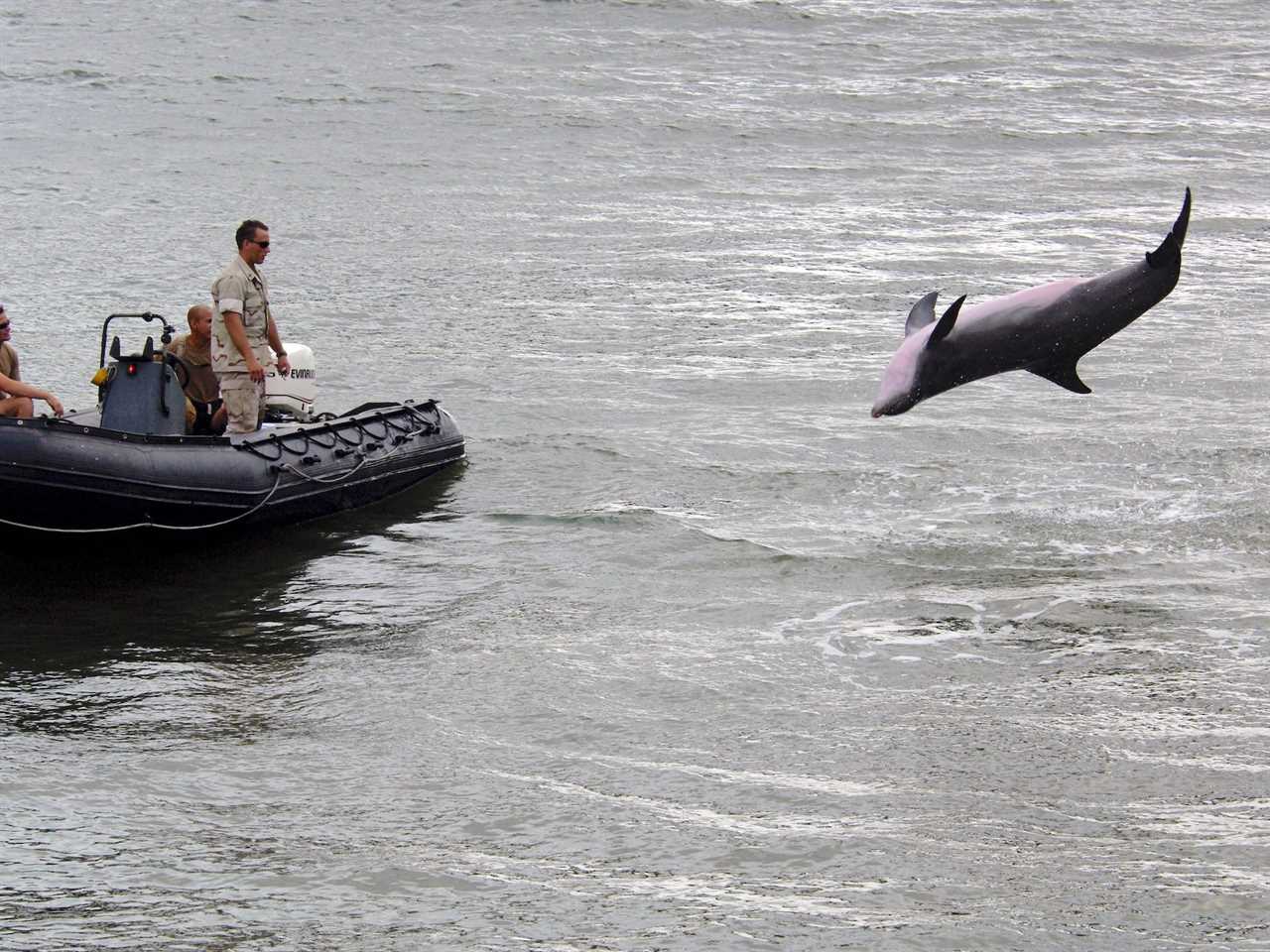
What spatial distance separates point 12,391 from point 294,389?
2.90 m

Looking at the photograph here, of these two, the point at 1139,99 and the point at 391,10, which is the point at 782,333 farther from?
the point at 391,10

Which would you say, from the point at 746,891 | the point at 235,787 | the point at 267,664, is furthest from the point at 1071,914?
the point at 267,664

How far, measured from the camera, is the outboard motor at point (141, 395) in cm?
1312

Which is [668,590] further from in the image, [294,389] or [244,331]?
[294,389]

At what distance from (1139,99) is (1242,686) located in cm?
2766

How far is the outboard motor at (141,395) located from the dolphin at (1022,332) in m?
5.44

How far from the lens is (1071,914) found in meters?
7.81

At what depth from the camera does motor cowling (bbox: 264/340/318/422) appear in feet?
49.0

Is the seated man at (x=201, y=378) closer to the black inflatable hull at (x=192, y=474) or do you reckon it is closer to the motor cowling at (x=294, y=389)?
the black inflatable hull at (x=192, y=474)

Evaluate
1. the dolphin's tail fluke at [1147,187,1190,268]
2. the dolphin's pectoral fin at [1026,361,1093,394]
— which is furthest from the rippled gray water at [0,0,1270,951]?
the dolphin's tail fluke at [1147,187,1190,268]

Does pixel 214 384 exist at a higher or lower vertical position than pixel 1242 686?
higher

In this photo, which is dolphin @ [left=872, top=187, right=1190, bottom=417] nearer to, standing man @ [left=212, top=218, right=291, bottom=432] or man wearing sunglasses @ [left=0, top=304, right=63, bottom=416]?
standing man @ [left=212, top=218, right=291, bottom=432]

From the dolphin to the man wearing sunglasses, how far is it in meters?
6.04

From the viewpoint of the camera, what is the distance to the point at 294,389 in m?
15.1
